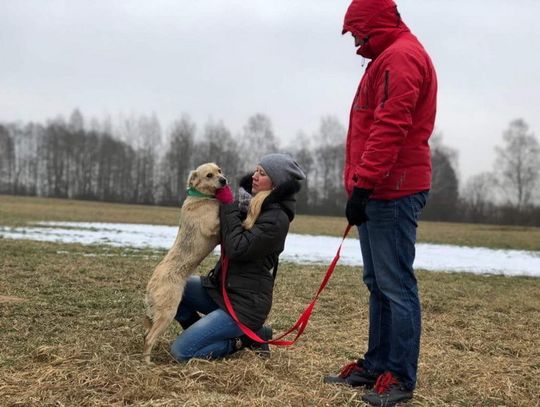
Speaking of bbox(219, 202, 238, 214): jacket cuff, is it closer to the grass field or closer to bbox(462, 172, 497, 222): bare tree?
the grass field

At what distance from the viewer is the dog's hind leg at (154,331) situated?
4289 mm

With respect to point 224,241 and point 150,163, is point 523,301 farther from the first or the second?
point 150,163

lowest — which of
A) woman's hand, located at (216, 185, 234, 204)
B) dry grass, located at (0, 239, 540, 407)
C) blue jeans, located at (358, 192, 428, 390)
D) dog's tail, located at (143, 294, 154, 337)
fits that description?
dry grass, located at (0, 239, 540, 407)

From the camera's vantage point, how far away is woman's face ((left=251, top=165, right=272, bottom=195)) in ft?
14.6

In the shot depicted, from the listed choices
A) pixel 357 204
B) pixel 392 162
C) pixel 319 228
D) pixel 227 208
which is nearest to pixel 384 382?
pixel 357 204

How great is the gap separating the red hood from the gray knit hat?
3.64 feet

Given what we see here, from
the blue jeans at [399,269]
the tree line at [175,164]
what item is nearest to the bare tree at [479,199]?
the tree line at [175,164]

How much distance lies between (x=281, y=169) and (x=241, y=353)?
1.52 metres

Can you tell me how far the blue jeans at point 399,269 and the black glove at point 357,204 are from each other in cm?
19

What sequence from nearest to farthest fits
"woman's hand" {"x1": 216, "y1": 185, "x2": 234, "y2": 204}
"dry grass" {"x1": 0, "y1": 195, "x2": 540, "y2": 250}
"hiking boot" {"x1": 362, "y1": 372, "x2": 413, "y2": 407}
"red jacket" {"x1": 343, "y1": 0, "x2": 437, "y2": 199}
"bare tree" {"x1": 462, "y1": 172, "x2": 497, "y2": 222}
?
"red jacket" {"x1": 343, "y1": 0, "x2": 437, "y2": 199}
"hiking boot" {"x1": 362, "y1": 372, "x2": 413, "y2": 407}
"woman's hand" {"x1": 216, "y1": 185, "x2": 234, "y2": 204}
"dry grass" {"x1": 0, "y1": 195, "x2": 540, "y2": 250}
"bare tree" {"x1": 462, "y1": 172, "x2": 497, "y2": 222}

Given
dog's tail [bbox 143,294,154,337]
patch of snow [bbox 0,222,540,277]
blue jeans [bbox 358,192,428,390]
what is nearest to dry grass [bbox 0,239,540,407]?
dog's tail [bbox 143,294,154,337]

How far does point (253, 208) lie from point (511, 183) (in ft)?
228

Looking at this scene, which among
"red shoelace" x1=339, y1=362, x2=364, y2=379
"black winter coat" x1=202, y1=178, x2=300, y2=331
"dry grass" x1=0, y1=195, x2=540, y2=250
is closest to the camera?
"red shoelace" x1=339, y1=362, x2=364, y2=379

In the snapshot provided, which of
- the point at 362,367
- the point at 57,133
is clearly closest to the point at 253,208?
the point at 362,367
